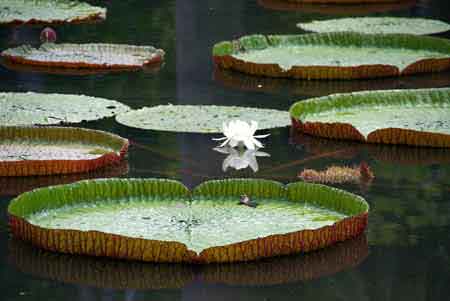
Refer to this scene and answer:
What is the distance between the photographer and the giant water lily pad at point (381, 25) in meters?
10.0

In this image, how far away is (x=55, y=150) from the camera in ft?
19.9

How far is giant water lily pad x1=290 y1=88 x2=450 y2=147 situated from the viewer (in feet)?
20.8

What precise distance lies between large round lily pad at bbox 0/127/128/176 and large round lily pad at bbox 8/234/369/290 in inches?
40.9

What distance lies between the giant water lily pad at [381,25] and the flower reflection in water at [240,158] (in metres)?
4.05

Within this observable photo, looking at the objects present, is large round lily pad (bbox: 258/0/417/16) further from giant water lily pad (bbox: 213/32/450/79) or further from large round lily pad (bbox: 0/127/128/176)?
large round lily pad (bbox: 0/127/128/176)

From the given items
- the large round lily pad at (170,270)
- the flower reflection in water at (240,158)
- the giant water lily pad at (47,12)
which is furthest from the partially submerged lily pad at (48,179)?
the giant water lily pad at (47,12)

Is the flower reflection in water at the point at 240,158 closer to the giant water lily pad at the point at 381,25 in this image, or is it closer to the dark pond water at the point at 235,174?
the dark pond water at the point at 235,174

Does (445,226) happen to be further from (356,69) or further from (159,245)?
(356,69)

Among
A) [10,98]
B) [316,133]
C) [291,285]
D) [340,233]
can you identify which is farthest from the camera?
[10,98]

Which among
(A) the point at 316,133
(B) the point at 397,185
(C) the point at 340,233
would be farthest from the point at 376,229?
(A) the point at 316,133

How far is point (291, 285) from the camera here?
449cm

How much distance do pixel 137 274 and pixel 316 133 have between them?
2.16 metres

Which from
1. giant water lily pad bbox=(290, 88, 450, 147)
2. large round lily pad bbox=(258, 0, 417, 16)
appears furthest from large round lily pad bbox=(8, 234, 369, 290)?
large round lily pad bbox=(258, 0, 417, 16)

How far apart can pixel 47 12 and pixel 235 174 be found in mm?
5100
